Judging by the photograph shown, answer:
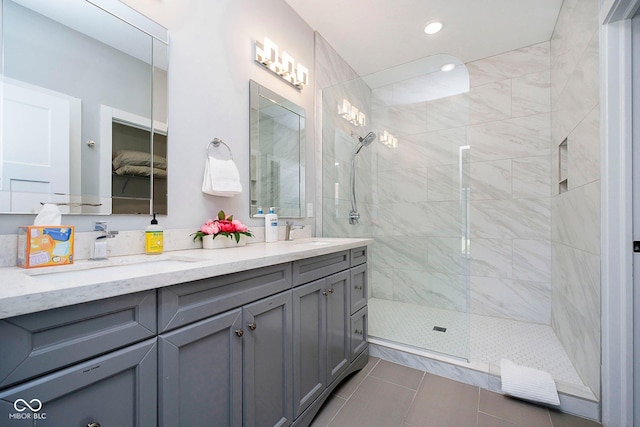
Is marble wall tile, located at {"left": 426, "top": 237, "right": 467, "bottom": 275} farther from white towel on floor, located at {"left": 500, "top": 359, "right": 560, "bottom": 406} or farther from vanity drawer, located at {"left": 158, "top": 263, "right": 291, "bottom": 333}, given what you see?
vanity drawer, located at {"left": 158, "top": 263, "right": 291, "bottom": 333}

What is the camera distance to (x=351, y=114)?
2631 mm

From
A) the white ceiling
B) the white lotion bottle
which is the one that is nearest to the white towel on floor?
the white lotion bottle

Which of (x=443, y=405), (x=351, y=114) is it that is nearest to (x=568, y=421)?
(x=443, y=405)

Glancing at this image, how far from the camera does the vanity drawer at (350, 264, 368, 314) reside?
181 centimetres

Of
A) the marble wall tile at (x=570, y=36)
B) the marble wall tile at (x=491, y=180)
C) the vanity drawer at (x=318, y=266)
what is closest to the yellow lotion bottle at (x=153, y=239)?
the vanity drawer at (x=318, y=266)

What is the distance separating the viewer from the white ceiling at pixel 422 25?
2.06 meters

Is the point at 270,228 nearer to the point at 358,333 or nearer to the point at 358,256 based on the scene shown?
the point at 358,256

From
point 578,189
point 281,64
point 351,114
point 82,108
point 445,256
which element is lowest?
point 445,256

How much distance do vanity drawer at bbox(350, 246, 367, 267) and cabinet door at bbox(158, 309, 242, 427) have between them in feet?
3.24

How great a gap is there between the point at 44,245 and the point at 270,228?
3.54 ft

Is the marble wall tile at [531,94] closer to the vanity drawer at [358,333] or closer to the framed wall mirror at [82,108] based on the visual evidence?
the vanity drawer at [358,333]

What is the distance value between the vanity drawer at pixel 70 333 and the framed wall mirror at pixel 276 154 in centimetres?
109

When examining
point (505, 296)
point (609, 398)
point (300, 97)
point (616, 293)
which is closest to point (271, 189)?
point (300, 97)

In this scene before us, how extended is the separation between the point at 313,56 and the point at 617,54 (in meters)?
1.94
